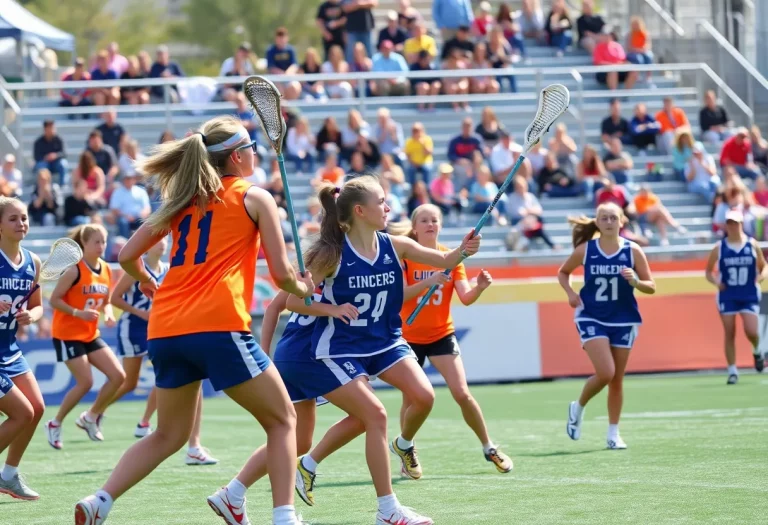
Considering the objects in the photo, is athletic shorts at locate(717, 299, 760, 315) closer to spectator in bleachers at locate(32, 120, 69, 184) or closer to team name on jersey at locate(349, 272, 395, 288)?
team name on jersey at locate(349, 272, 395, 288)

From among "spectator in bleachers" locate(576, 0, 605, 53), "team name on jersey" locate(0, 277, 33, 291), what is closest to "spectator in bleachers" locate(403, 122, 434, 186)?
"spectator in bleachers" locate(576, 0, 605, 53)

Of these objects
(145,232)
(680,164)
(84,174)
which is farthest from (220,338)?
(680,164)

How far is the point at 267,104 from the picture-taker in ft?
23.1

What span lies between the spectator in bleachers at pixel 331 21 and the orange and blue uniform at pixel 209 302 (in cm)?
1847

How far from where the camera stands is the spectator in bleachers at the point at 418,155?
71.2 ft

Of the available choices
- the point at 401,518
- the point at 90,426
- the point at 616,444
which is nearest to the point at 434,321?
the point at 616,444

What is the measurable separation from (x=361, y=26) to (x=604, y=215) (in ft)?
46.5

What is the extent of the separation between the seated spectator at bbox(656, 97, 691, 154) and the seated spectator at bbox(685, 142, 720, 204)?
2.48 ft

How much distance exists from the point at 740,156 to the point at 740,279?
6.72m

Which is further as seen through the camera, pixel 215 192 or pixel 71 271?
pixel 71 271

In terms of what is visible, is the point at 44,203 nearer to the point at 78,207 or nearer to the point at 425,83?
the point at 78,207

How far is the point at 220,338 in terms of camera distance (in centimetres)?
605

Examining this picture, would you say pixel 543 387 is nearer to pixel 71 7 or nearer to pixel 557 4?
pixel 557 4

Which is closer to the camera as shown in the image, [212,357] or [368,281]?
[212,357]
